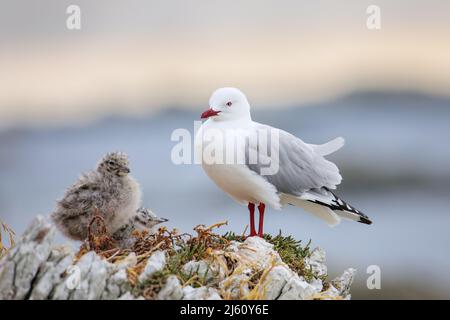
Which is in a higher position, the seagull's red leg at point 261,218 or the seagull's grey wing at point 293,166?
the seagull's grey wing at point 293,166

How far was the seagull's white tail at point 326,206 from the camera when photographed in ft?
22.2

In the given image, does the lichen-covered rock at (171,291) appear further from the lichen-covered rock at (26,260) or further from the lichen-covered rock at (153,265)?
the lichen-covered rock at (26,260)

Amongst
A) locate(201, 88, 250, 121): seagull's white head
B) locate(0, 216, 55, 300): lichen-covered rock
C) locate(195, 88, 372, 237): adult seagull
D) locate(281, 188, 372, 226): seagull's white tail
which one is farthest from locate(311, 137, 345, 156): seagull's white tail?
locate(0, 216, 55, 300): lichen-covered rock

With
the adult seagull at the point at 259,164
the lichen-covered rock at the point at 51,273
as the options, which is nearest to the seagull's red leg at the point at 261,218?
the adult seagull at the point at 259,164

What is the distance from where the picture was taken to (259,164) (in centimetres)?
662

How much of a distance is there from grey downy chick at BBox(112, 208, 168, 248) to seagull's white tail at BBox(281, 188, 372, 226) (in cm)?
134

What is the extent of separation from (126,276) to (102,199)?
3.56 feet

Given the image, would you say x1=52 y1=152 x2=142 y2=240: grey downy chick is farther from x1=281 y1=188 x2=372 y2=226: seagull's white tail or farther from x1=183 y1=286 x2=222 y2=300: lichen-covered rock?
x1=281 y1=188 x2=372 y2=226: seagull's white tail

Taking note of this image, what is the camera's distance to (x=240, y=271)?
532 cm

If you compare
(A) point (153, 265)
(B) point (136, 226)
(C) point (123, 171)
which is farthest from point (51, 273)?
(C) point (123, 171)

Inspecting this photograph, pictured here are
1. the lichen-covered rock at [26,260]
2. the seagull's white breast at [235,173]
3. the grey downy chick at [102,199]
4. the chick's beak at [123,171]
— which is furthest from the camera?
the seagull's white breast at [235,173]

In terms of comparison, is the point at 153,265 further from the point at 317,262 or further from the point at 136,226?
the point at 317,262

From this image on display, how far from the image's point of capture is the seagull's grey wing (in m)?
6.66
